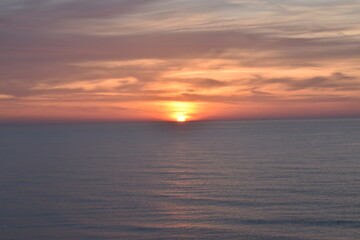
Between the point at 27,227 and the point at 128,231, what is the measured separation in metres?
7.15

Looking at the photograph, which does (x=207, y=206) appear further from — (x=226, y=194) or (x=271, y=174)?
(x=271, y=174)

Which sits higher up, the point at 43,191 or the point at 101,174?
the point at 43,191

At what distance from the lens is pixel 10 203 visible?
126 feet

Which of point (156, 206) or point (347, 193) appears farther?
point (347, 193)

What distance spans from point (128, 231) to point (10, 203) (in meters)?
14.1

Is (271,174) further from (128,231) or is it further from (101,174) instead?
(128,231)

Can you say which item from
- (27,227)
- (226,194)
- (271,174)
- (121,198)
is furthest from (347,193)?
(27,227)

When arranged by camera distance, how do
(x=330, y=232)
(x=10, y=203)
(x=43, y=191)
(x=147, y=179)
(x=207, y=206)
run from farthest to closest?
(x=147, y=179)
(x=43, y=191)
(x=10, y=203)
(x=207, y=206)
(x=330, y=232)

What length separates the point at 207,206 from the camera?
118 ft

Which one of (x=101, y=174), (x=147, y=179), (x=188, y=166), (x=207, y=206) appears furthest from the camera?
(x=188, y=166)

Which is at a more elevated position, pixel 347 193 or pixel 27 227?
pixel 27 227

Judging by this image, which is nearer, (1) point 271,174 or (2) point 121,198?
(2) point 121,198

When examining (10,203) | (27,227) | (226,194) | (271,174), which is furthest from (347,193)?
(10,203)

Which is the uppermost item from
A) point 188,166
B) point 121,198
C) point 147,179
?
point 121,198
